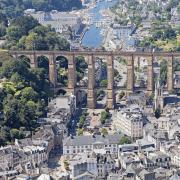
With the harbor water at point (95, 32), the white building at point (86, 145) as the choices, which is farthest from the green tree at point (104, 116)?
the harbor water at point (95, 32)

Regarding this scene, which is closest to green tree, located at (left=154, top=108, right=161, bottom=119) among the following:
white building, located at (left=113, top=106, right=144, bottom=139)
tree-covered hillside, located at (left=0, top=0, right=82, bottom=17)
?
white building, located at (left=113, top=106, right=144, bottom=139)

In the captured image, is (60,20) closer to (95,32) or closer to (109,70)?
(95,32)

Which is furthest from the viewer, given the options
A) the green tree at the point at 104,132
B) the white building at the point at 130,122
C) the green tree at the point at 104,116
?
the green tree at the point at 104,116

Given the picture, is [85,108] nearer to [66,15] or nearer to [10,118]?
[10,118]

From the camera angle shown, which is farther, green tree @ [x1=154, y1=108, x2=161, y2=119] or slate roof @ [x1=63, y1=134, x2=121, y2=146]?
green tree @ [x1=154, y1=108, x2=161, y2=119]

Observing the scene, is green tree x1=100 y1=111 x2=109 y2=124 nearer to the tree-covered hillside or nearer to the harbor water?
the harbor water

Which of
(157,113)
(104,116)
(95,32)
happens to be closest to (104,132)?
(104,116)

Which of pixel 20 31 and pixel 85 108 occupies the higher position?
pixel 20 31

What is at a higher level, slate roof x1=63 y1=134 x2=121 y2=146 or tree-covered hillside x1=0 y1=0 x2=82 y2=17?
tree-covered hillside x1=0 y1=0 x2=82 y2=17

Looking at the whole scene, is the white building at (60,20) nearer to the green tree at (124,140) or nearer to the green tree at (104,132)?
the green tree at (104,132)

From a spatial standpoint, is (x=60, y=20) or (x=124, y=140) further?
(x=60, y=20)

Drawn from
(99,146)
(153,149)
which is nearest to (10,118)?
(99,146)
